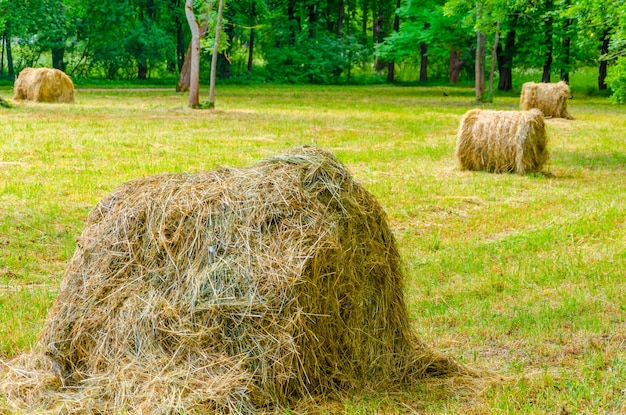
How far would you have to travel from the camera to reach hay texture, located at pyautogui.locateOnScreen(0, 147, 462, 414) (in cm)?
436

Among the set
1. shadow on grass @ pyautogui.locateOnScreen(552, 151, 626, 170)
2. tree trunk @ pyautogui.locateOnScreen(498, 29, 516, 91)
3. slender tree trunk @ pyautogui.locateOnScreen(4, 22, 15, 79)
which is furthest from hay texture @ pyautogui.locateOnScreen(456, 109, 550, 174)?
slender tree trunk @ pyautogui.locateOnScreen(4, 22, 15, 79)

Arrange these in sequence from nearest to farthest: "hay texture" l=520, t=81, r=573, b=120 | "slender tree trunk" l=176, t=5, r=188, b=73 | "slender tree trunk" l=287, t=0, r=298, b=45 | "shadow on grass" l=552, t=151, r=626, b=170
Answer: "shadow on grass" l=552, t=151, r=626, b=170
"hay texture" l=520, t=81, r=573, b=120
"slender tree trunk" l=176, t=5, r=188, b=73
"slender tree trunk" l=287, t=0, r=298, b=45

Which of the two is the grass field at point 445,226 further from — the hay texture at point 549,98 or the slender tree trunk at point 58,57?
the slender tree trunk at point 58,57

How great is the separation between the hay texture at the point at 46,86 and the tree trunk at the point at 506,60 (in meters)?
22.1

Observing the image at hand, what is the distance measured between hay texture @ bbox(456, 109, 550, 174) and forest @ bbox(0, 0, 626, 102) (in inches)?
519

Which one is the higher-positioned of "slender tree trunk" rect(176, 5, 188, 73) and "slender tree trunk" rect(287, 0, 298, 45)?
"slender tree trunk" rect(287, 0, 298, 45)

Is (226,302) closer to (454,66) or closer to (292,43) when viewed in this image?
(454,66)

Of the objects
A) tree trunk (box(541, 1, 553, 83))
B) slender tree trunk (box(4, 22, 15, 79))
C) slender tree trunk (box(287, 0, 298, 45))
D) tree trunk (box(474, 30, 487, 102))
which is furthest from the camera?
slender tree trunk (box(287, 0, 298, 45))

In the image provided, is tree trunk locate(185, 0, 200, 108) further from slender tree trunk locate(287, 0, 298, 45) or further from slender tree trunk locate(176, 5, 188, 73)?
slender tree trunk locate(287, 0, 298, 45)

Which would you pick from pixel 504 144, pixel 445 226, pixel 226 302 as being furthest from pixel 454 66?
pixel 226 302

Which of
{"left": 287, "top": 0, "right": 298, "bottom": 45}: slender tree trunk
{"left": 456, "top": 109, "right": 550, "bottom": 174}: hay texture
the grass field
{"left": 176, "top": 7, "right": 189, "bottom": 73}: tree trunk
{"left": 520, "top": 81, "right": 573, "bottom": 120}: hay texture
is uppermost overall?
{"left": 287, "top": 0, "right": 298, "bottom": 45}: slender tree trunk

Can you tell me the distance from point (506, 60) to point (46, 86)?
2370 centimetres

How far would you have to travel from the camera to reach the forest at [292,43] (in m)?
37.7

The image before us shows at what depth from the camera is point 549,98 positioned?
2516 centimetres
